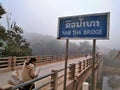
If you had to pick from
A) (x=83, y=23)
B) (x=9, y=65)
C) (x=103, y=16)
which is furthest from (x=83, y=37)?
(x=9, y=65)

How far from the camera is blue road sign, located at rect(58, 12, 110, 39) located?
206 inches

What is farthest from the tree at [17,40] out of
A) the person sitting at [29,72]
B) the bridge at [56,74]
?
the person sitting at [29,72]

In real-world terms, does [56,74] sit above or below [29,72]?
below

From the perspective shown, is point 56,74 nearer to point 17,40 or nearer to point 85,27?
point 85,27

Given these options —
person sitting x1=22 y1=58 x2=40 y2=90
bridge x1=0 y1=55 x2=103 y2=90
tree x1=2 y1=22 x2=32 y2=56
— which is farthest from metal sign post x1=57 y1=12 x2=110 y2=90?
tree x1=2 y1=22 x2=32 y2=56

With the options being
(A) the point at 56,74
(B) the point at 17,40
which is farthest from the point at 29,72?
(B) the point at 17,40

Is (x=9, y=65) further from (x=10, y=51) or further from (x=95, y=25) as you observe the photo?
(x=95, y=25)

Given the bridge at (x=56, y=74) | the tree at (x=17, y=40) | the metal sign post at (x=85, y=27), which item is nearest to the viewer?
the metal sign post at (x=85, y=27)

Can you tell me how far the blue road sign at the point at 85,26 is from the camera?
17.1 feet

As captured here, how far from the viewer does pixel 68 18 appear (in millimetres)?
5902

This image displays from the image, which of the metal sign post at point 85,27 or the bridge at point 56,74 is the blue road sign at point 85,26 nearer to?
the metal sign post at point 85,27

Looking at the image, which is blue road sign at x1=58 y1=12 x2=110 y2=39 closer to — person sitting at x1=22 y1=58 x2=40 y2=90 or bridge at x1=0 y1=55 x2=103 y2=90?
bridge at x1=0 y1=55 x2=103 y2=90

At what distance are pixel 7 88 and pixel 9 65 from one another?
1614 cm

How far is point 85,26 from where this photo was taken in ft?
18.2
